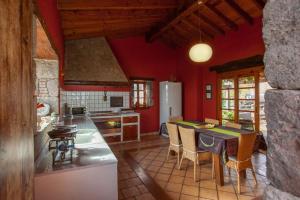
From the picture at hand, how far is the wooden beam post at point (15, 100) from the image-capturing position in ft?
1.77

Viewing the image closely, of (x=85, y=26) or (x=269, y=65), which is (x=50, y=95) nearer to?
(x=85, y=26)

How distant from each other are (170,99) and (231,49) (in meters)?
2.17

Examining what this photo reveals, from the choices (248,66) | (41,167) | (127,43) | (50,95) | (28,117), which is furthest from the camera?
(127,43)

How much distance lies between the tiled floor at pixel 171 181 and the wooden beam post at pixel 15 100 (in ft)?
6.25

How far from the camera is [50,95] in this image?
2.94 m

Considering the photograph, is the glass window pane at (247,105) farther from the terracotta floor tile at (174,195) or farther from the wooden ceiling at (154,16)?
the terracotta floor tile at (174,195)

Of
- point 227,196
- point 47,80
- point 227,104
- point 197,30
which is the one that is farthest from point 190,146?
point 197,30

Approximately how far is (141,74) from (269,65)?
5.38 m

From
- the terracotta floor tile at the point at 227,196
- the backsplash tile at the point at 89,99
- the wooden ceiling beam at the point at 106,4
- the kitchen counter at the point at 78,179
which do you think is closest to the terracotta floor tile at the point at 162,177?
the terracotta floor tile at the point at 227,196

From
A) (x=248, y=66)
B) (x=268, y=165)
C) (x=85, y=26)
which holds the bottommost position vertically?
(x=268, y=165)

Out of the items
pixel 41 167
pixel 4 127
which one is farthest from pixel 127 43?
pixel 4 127

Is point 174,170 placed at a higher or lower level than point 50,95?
lower

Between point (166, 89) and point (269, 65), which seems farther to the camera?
point (166, 89)

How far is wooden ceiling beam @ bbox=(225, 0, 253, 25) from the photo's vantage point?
367 centimetres
